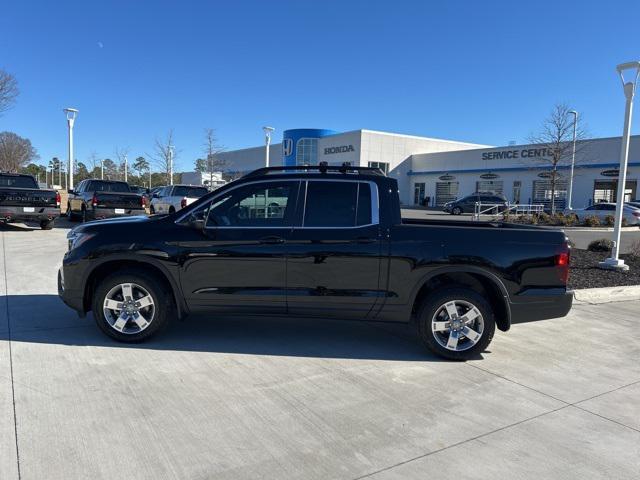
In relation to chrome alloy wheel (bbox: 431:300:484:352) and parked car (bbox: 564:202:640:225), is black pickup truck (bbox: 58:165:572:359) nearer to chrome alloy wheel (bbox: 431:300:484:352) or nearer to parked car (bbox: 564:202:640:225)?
chrome alloy wheel (bbox: 431:300:484:352)

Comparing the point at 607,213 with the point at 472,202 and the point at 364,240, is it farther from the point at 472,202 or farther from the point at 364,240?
the point at 364,240

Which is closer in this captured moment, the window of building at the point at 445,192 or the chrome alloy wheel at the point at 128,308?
the chrome alloy wheel at the point at 128,308

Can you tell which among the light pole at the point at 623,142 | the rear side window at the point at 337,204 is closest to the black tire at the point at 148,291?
the rear side window at the point at 337,204

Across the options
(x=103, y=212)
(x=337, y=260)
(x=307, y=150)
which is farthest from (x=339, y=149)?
(x=337, y=260)

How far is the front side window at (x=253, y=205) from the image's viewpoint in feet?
16.5

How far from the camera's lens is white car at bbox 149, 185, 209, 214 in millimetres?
18516

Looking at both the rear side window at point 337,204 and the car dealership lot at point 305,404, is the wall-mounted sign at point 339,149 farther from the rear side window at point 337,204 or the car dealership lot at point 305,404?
the rear side window at point 337,204

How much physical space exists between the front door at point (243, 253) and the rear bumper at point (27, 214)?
1279 centimetres

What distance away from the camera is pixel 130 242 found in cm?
498

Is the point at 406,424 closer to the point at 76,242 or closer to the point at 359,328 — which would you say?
the point at 359,328

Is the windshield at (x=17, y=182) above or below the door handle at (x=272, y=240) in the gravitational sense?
above

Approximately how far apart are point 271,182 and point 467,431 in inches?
117

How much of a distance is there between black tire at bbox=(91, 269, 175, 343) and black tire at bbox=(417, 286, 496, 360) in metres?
2.64

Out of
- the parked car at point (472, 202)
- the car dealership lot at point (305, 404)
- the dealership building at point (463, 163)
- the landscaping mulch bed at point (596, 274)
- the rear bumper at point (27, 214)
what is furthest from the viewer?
the dealership building at point (463, 163)
